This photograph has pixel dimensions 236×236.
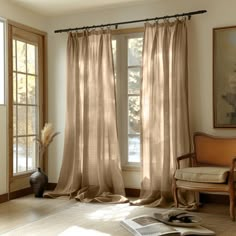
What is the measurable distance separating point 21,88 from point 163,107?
6.28ft

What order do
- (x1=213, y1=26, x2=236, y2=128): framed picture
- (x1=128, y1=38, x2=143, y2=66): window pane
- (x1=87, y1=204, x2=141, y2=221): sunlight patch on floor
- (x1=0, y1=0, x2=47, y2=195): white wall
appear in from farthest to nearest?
(x1=128, y1=38, x2=143, y2=66): window pane → (x1=0, y1=0, x2=47, y2=195): white wall → (x1=213, y1=26, x2=236, y2=128): framed picture → (x1=87, y1=204, x2=141, y2=221): sunlight patch on floor

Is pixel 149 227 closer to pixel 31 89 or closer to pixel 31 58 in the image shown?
pixel 31 89

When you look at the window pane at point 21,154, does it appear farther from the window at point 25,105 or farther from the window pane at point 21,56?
the window pane at point 21,56

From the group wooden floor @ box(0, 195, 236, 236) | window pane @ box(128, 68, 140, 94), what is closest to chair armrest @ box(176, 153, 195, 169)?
wooden floor @ box(0, 195, 236, 236)

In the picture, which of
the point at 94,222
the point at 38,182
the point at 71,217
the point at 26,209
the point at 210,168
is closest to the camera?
the point at 94,222

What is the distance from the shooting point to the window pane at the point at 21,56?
16.9 feet

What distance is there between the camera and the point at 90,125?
203 inches

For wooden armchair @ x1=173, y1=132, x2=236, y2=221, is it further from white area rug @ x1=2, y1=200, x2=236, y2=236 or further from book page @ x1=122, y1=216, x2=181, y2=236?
book page @ x1=122, y1=216, x2=181, y2=236

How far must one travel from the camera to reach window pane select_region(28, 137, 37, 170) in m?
5.41

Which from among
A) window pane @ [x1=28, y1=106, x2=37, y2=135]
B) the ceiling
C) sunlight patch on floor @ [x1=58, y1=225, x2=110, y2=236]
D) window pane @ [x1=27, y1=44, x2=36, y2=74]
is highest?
the ceiling


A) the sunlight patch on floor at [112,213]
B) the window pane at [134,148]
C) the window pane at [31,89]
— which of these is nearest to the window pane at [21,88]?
the window pane at [31,89]

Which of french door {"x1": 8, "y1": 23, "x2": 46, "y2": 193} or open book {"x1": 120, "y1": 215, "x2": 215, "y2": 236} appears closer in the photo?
open book {"x1": 120, "y1": 215, "x2": 215, "y2": 236}

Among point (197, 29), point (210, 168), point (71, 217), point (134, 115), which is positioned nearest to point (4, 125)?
point (71, 217)

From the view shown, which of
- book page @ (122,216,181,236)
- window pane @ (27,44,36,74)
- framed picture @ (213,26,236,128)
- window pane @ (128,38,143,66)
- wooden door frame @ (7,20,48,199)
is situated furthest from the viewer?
window pane @ (27,44,36,74)
